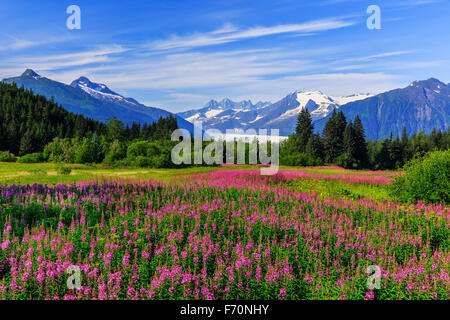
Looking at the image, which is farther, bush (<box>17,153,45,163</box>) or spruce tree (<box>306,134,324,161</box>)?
spruce tree (<box>306,134,324,161</box>)

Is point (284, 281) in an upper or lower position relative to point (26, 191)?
lower

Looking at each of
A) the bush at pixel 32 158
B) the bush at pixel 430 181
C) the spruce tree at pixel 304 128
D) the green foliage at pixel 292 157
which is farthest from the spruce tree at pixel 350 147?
the bush at pixel 32 158

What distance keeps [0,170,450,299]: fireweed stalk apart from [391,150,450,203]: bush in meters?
4.52

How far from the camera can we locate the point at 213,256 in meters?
7.20

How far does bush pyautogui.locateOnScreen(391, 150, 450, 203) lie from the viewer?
50.9ft

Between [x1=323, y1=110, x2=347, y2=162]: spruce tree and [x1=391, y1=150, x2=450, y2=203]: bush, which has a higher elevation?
[x1=323, y1=110, x2=347, y2=162]: spruce tree

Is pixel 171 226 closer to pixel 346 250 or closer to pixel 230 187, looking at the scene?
pixel 346 250

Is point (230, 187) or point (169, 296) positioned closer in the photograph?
point (169, 296)
